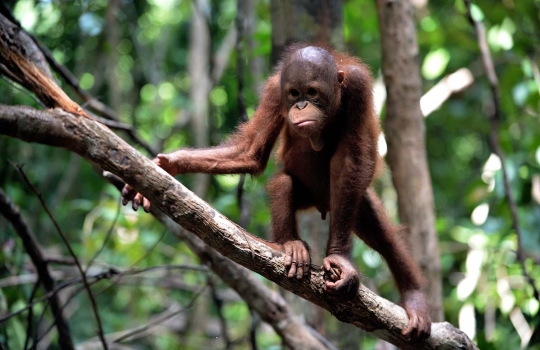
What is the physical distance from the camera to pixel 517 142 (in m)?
6.86

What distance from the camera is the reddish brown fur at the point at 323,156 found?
328 cm

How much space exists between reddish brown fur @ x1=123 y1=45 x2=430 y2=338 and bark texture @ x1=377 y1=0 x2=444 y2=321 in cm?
69

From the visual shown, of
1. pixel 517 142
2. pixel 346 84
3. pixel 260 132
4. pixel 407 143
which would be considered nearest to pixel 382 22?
pixel 407 143

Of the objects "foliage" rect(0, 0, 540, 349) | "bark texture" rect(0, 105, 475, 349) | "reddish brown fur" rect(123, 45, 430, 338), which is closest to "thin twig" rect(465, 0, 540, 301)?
"foliage" rect(0, 0, 540, 349)

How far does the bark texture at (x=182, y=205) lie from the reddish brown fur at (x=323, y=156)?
7.9 inches

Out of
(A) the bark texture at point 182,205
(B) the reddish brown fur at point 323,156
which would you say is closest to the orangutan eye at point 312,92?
(B) the reddish brown fur at point 323,156

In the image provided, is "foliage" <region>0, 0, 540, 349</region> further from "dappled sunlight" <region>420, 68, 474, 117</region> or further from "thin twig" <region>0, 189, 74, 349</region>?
"thin twig" <region>0, 189, 74, 349</region>

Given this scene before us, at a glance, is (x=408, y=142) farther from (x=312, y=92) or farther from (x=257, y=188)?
(x=257, y=188)

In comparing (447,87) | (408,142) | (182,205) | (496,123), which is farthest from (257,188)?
(182,205)

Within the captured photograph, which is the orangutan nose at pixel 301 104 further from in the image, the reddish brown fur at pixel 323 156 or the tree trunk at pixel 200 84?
the tree trunk at pixel 200 84

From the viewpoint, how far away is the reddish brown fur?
10.8ft

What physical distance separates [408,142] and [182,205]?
8.34 ft

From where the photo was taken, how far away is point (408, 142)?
4.50 metres

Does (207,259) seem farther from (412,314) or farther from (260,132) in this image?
(412,314)
